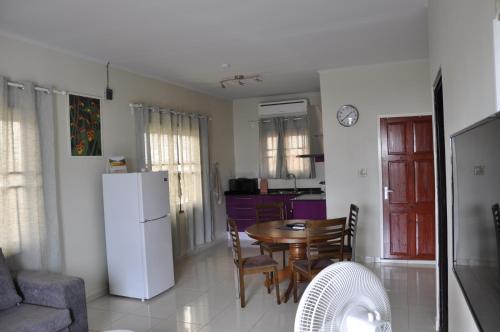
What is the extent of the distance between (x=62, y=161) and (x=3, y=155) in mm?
603

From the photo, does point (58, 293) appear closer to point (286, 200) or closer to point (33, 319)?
point (33, 319)

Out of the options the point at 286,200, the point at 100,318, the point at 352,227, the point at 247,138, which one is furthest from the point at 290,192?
the point at 100,318

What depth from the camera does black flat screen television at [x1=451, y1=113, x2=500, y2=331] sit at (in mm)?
919

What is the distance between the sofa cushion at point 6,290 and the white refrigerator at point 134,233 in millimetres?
1190

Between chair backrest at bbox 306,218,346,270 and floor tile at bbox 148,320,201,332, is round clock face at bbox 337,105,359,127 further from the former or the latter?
floor tile at bbox 148,320,201,332

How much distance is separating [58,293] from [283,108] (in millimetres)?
4673

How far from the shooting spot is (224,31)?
11.1ft

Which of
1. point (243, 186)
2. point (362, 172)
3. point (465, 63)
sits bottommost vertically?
point (243, 186)

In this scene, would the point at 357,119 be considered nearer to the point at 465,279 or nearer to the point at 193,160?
the point at 193,160

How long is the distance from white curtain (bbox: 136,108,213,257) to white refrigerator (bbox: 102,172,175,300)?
29.8 inches

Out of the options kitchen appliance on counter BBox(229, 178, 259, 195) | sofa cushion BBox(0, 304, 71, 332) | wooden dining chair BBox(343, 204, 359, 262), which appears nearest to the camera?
sofa cushion BBox(0, 304, 71, 332)

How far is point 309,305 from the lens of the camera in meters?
1.03

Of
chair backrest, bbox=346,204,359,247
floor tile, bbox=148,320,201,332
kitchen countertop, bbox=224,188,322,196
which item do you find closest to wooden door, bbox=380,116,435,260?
chair backrest, bbox=346,204,359,247

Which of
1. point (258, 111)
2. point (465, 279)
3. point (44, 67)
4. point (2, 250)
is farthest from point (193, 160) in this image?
point (465, 279)
